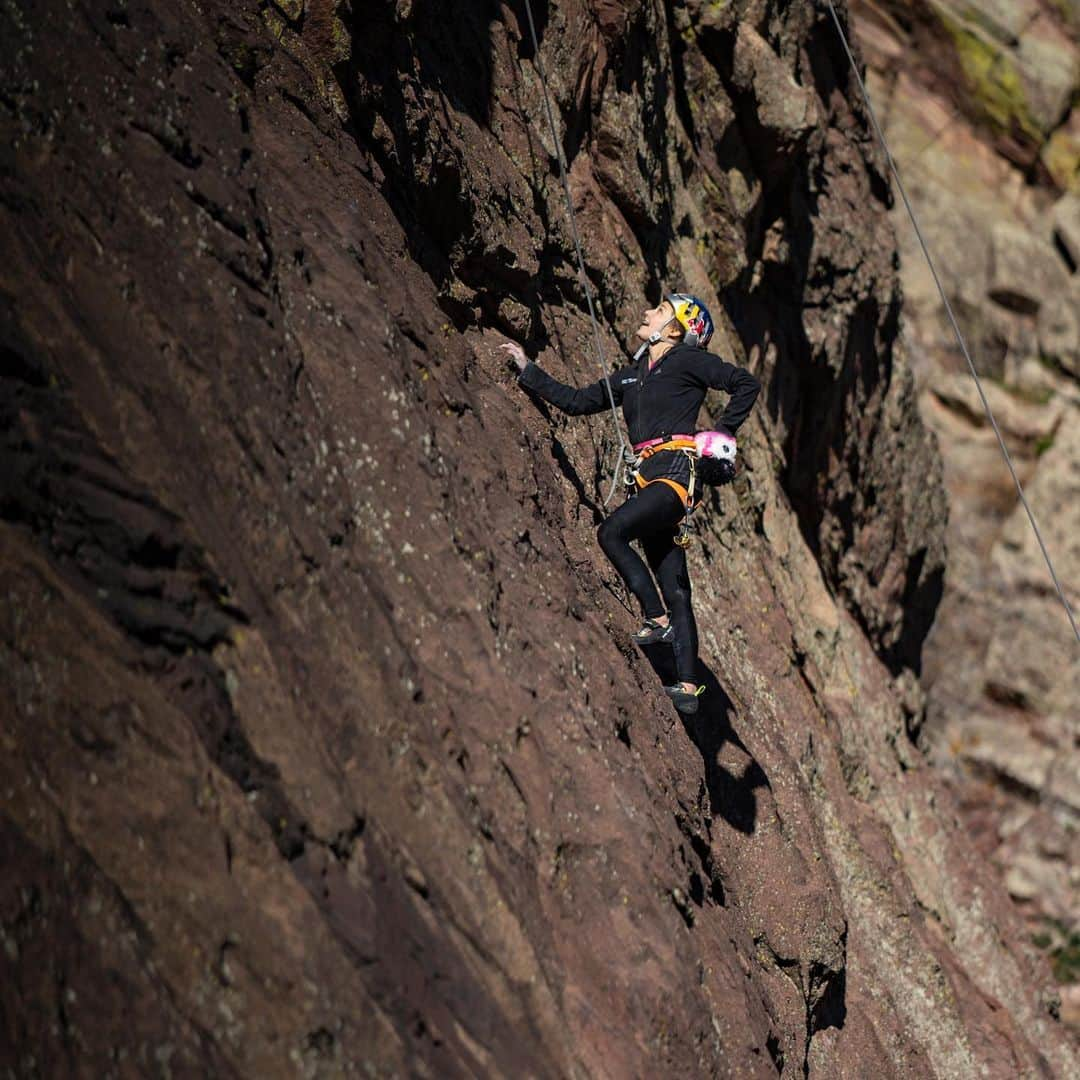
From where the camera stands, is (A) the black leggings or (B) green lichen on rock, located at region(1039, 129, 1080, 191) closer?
(A) the black leggings

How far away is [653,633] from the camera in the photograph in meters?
8.03

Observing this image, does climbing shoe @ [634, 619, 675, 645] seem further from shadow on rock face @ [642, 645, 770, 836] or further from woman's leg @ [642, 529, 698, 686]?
shadow on rock face @ [642, 645, 770, 836]

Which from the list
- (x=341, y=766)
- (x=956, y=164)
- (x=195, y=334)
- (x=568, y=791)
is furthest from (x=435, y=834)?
(x=956, y=164)

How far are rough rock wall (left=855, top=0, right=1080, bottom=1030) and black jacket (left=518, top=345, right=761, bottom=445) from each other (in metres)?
16.1

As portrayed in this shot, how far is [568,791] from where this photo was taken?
668 centimetres

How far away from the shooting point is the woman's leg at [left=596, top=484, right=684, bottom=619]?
26.1 feet

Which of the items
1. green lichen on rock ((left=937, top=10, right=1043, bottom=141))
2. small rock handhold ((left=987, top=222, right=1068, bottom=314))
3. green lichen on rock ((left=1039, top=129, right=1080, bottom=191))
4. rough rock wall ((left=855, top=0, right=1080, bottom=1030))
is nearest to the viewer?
rough rock wall ((left=855, top=0, right=1080, bottom=1030))

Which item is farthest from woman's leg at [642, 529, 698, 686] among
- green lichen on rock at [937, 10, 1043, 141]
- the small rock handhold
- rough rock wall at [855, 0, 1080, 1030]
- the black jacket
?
green lichen on rock at [937, 10, 1043, 141]

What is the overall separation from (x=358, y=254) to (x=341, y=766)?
2958 millimetres

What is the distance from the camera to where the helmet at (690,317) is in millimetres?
8539

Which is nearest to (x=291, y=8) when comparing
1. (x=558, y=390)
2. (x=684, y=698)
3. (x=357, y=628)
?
(x=558, y=390)

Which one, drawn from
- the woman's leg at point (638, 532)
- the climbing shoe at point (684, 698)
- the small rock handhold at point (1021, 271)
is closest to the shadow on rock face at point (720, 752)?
the climbing shoe at point (684, 698)

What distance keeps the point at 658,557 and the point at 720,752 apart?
5.80 ft

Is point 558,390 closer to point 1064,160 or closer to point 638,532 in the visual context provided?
point 638,532
